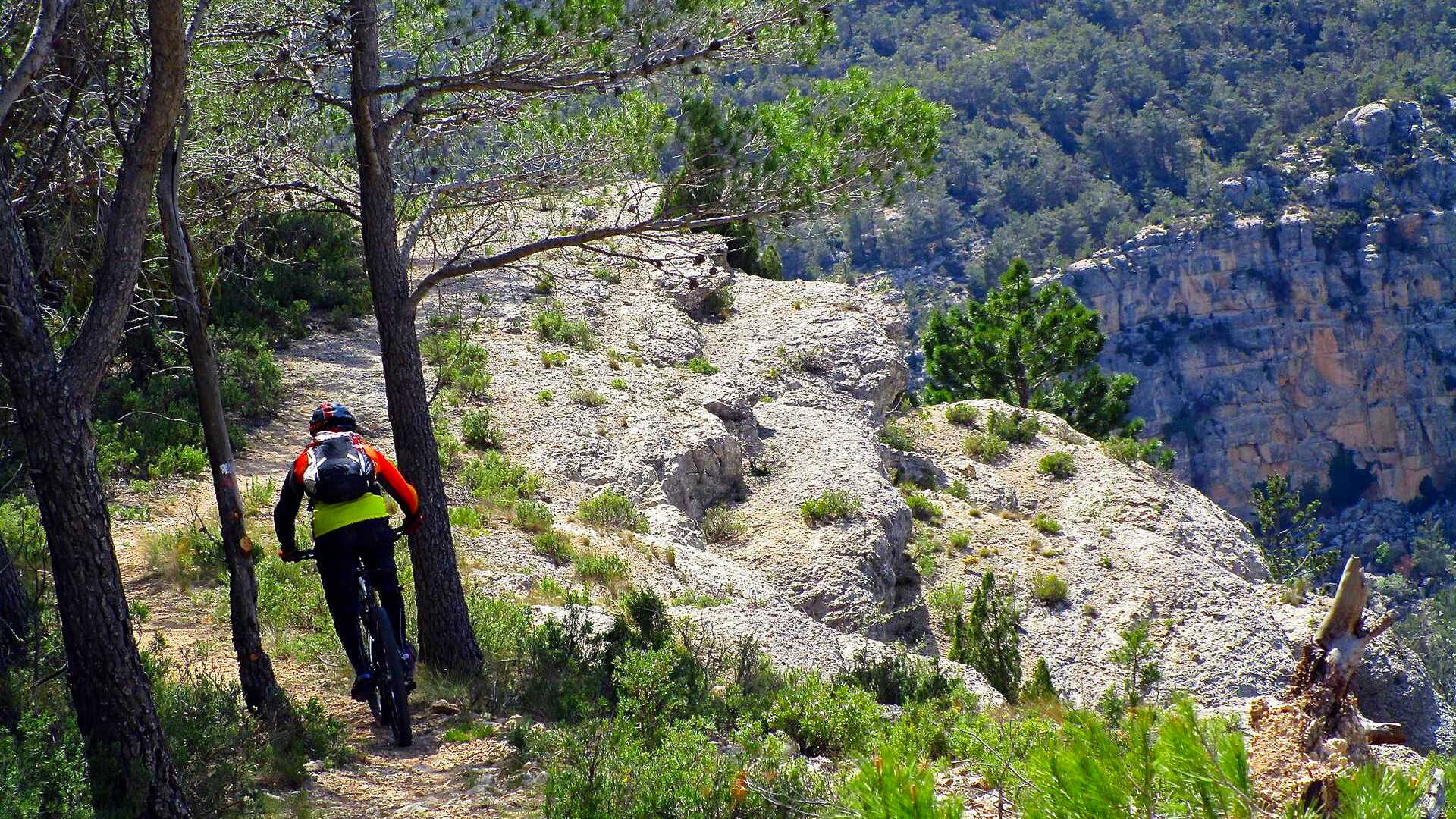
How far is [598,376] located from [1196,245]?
6584 centimetres

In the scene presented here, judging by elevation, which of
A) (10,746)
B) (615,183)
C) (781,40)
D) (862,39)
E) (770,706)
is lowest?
(770,706)

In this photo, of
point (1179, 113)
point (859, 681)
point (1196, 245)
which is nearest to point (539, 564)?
point (859, 681)

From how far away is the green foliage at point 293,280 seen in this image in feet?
42.7

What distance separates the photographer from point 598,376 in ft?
43.4

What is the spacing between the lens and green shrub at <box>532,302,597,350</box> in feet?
46.2

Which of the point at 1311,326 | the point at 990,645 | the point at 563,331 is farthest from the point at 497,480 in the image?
the point at 1311,326

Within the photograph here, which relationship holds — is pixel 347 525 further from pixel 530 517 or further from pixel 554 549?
pixel 530 517

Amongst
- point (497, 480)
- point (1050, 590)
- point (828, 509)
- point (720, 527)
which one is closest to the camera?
point (497, 480)

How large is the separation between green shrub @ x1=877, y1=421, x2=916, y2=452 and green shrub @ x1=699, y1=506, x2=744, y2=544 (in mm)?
3952

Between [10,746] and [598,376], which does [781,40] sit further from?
[598,376]

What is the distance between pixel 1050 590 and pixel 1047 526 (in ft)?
4.99

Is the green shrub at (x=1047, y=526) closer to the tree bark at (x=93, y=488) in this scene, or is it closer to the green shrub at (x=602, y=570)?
the green shrub at (x=602, y=570)

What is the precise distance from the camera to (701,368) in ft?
46.2

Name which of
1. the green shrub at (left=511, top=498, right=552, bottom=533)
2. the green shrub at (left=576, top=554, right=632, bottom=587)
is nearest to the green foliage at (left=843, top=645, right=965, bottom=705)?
the green shrub at (left=576, top=554, right=632, bottom=587)
